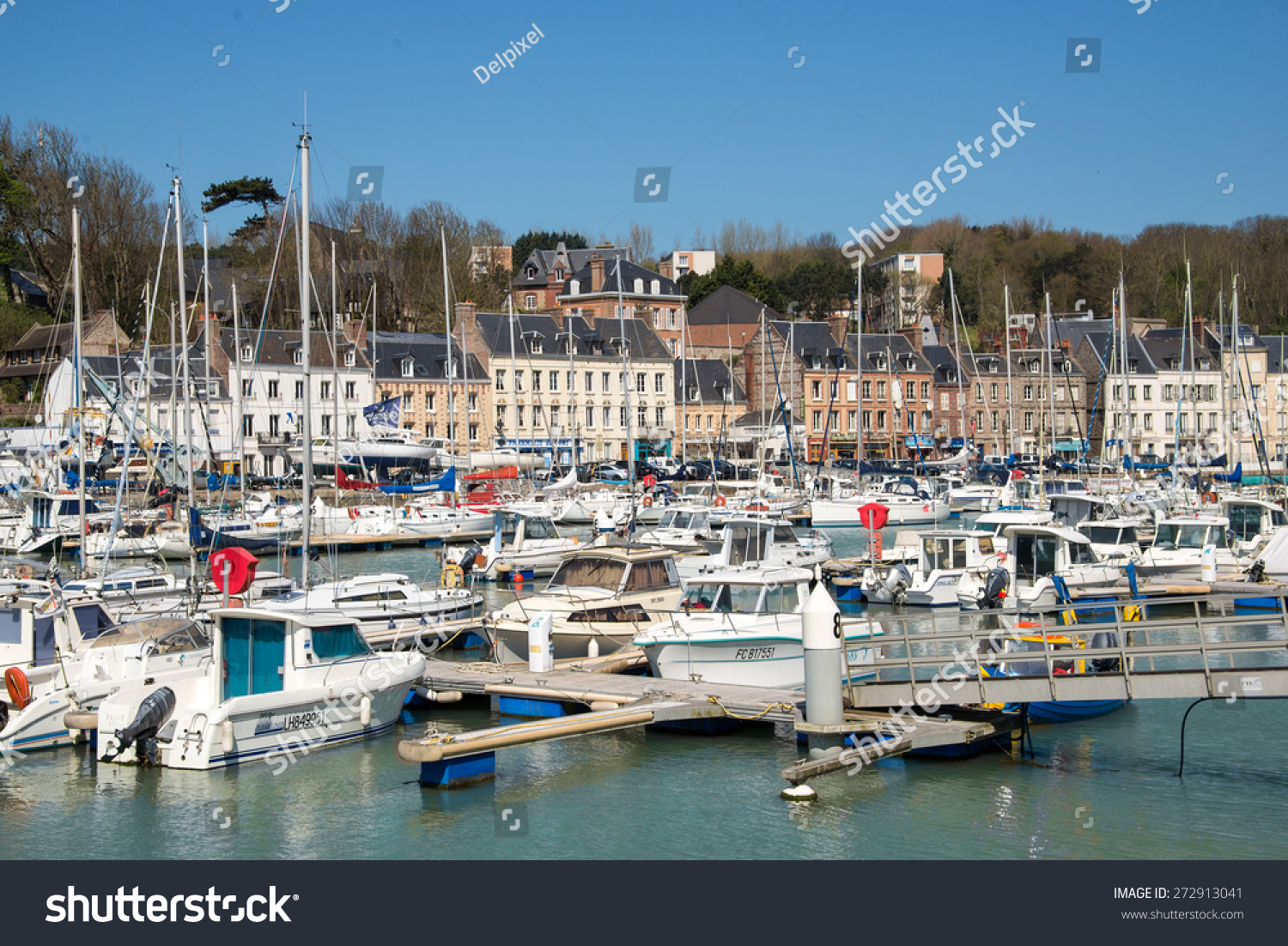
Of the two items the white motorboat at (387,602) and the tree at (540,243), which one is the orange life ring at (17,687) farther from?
the tree at (540,243)

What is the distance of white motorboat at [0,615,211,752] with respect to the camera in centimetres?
2000

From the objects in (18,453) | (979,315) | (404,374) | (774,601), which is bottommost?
(774,601)

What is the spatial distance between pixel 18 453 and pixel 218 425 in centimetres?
1107

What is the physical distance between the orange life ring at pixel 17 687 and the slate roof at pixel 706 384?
72327 mm

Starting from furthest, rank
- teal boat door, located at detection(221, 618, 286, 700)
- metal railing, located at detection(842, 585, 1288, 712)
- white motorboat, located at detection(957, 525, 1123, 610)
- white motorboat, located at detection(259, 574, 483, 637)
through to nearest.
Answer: white motorboat, located at detection(957, 525, 1123, 610)
white motorboat, located at detection(259, 574, 483, 637)
teal boat door, located at detection(221, 618, 286, 700)
metal railing, located at detection(842, 585, 1288, 712)

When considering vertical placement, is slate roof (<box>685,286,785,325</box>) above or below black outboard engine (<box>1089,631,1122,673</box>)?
above

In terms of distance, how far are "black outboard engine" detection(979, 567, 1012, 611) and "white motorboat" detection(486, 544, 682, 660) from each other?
25.5 feet

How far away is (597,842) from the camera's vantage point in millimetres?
15688

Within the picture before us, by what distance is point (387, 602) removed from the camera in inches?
1209

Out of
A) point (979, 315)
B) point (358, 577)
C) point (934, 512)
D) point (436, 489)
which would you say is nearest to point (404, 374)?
point (436, 489)

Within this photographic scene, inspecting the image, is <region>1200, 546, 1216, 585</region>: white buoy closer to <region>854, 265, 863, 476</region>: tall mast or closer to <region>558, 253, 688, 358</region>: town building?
<region>854, 265, 863, 476</region>: tall mast

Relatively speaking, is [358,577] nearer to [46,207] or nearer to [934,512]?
Answer: [934,512]

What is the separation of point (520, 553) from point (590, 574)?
1565 cm

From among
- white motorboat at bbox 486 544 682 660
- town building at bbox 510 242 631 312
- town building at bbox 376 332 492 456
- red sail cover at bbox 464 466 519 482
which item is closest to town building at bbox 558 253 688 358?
town building at bbox 510 242 631 312
